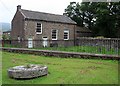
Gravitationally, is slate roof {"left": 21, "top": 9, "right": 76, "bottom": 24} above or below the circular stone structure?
above

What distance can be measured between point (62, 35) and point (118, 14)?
1044 centimetres

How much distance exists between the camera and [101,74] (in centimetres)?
846

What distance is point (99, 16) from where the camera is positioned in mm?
36906

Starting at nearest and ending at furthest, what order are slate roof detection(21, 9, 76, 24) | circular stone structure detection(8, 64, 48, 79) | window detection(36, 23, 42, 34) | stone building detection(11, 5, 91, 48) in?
circular stone structure detection(8, 64, 48, 79), stone building detection(11, 5, 91, 48), slate roof detection(21, 9, 76, 24), window detection(36, 23, 42, 34)

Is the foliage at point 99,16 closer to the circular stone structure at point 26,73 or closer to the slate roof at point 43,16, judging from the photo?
the slate roof at point 43,16

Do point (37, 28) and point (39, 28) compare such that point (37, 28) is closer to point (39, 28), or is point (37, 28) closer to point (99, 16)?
point (39, 28)

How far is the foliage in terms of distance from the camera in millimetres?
35272

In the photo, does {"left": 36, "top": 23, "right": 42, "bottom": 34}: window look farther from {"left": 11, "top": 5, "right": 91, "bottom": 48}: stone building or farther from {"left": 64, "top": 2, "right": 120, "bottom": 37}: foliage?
{"left": 64, "top": 2, "right": 120, "bottom": 37}: foliage

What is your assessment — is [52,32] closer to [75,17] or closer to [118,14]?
[118,14]

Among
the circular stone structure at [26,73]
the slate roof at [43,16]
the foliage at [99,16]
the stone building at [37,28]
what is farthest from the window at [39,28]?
the circular stone structure at [26,73]

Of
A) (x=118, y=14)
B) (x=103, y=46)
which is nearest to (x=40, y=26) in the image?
(x=118, y=14)

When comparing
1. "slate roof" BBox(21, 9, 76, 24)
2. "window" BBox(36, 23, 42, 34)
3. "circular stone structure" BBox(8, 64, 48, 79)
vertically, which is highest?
"slate roof" BBox(21, 9, 76, 24)

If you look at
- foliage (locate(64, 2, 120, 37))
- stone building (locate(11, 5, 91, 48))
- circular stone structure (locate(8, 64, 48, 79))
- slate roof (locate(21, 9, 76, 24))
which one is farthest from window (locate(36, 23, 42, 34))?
circular stone structure (locate(8, 64, 48, 79))

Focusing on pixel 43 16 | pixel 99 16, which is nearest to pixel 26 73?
pixel 43 16
